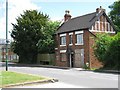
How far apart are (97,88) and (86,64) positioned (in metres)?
25.7

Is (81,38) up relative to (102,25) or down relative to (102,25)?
down

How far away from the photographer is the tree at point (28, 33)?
192ft

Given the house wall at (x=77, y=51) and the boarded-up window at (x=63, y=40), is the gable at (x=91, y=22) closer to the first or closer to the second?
the house wall at (x=77, y=51)

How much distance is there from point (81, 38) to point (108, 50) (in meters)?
9.33

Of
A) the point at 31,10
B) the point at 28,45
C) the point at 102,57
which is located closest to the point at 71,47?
the point at 102,57

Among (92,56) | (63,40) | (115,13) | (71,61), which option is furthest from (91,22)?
(115,13)

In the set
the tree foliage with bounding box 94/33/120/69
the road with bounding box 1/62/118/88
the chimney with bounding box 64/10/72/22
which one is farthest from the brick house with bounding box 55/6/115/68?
the road with bounding box 1/62/118/88

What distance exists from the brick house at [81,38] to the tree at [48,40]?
3967 millimetres

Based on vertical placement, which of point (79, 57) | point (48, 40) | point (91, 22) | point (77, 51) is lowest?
point (79, 57)

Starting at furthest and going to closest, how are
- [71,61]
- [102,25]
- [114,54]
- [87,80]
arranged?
[71,61]
[102,25]
[114,54]
[87,80]

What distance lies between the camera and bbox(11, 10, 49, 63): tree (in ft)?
192

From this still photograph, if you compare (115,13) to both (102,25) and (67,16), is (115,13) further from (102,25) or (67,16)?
(102,25)

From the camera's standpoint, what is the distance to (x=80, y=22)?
156 ft

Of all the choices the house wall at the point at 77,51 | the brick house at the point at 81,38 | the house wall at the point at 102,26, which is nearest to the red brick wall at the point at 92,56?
the brick house at the point at 81,38
